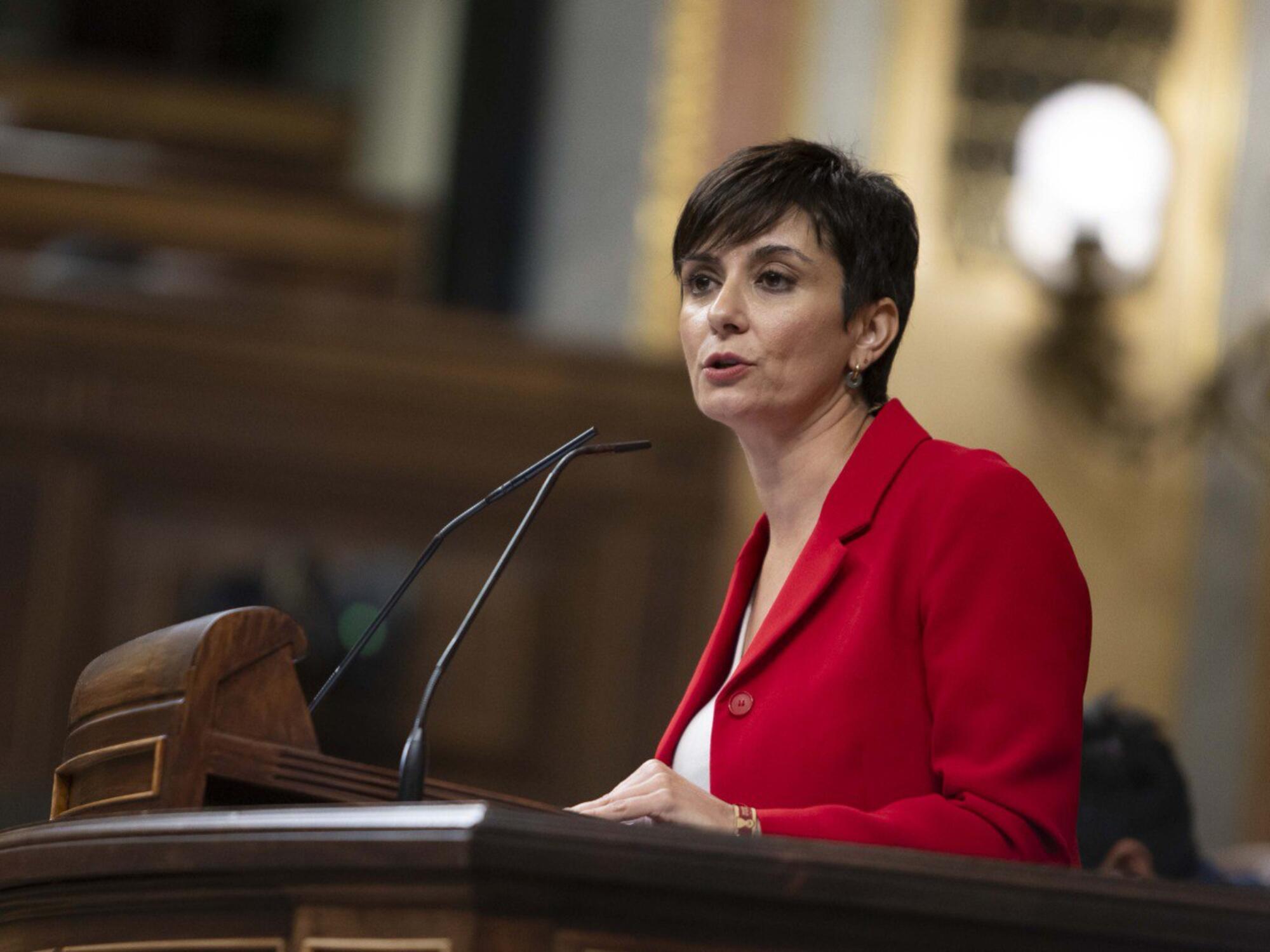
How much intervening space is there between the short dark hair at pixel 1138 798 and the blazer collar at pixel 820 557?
1064 mm

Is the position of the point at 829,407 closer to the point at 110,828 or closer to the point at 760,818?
the point at 760,818

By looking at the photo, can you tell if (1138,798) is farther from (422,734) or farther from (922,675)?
(422,734)

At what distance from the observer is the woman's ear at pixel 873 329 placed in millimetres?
1882

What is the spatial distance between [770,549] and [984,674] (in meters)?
0.39

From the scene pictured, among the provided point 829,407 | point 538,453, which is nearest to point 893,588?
point 829,407

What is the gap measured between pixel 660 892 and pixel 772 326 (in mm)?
694

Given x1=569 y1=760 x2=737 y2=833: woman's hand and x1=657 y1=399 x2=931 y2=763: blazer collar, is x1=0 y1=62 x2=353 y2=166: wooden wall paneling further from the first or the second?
x1=569 y1=760 x2=737 y2=833: woman's hand

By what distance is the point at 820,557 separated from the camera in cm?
178

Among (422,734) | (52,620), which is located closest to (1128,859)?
(422,734)

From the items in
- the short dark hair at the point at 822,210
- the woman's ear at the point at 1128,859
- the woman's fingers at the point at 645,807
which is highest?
the short dark hair at the point at 822,210

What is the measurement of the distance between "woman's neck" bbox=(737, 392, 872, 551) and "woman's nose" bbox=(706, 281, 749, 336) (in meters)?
0.11

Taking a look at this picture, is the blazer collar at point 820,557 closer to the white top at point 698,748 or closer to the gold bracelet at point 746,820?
the white top at point 698,748

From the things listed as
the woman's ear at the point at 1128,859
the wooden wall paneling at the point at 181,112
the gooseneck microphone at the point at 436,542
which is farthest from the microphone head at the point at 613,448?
the wooden wall paneling at the point at 181,112

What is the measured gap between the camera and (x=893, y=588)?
1708mm
